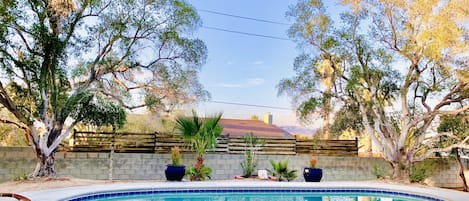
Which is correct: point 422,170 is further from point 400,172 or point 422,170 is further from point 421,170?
point 400,172

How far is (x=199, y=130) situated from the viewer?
9.59 meters

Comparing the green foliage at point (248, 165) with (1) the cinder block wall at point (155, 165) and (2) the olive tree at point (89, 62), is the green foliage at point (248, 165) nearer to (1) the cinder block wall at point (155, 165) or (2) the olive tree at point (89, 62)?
(1) the cinder block wall at point (155, 165)

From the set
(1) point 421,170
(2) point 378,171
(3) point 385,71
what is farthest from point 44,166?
(1) point 421,170

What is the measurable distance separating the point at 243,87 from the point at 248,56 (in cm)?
141

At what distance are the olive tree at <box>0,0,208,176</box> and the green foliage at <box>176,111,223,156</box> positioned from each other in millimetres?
938

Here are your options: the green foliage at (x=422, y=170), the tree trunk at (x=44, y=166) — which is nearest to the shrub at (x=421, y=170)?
the green foliage at (x=422, y=170)

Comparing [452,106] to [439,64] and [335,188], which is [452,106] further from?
[335,188]

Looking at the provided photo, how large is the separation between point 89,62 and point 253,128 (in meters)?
14.3

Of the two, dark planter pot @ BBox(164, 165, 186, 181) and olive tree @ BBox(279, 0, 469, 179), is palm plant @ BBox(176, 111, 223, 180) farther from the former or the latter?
olive tree @ BBox(279, 0, 469, 179)

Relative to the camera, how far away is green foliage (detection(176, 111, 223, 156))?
374 inches

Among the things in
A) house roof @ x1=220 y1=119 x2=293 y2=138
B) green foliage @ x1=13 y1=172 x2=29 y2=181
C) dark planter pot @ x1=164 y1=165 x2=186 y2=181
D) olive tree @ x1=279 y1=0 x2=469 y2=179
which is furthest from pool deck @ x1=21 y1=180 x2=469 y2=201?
house roof @ x1=220 y1=119 x2=293 y2=138

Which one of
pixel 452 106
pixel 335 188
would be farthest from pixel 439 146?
pixel 335 188

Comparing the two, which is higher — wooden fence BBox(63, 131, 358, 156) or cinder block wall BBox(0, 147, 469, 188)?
→ wooden fence BBox(63, 131, 358, 156)

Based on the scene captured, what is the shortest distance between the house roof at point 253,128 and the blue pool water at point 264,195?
12.3 m
